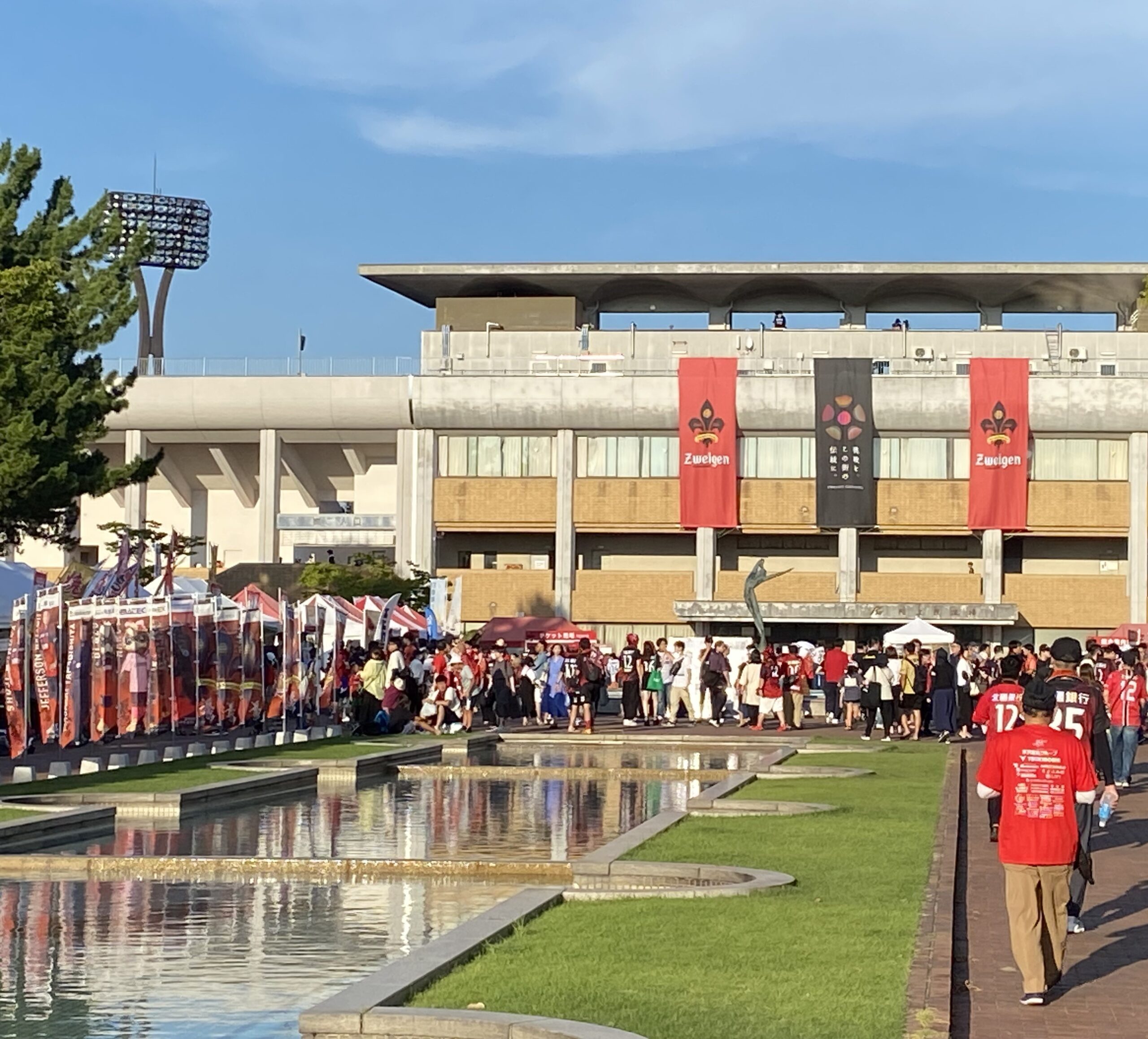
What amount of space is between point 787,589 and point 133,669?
47.9 m

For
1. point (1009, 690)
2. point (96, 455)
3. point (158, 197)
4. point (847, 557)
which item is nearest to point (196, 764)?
point (1009, 690)

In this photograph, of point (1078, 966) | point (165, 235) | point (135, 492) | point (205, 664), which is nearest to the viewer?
point (1078, 966)

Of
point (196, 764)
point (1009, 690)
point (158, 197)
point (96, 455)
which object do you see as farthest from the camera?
point (158, 197)

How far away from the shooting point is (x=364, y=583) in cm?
6047

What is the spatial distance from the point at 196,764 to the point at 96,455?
14.1 metres

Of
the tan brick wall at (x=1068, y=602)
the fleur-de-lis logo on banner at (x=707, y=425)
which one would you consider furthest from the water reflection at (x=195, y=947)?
the tan brick wall at (x=1068, y=602)

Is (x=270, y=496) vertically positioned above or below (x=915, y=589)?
above

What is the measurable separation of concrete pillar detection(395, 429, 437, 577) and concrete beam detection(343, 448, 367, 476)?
3.33 metres

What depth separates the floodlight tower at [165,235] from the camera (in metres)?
92.2

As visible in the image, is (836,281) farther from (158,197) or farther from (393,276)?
(158,197)

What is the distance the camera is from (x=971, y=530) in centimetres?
7119

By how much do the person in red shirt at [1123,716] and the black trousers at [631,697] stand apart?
17.2 meters

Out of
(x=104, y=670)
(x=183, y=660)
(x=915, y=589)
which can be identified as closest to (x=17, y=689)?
(x=104, y=670)

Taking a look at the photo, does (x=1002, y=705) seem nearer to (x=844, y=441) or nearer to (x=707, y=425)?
(x=707, y=425)
